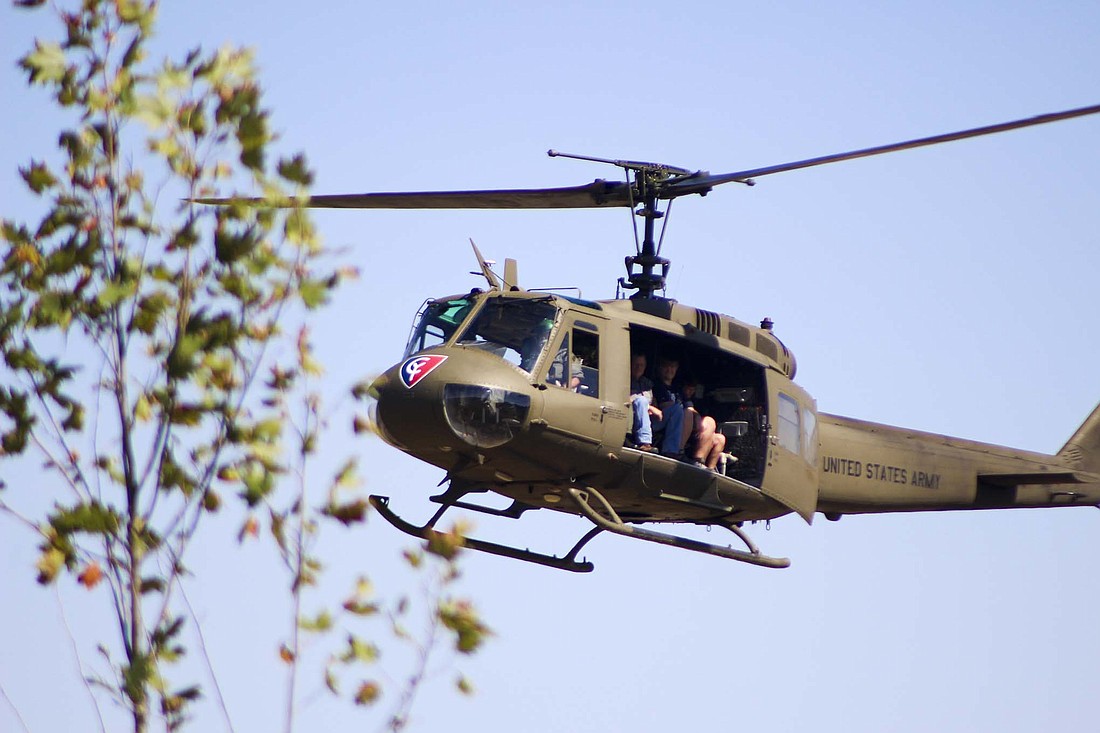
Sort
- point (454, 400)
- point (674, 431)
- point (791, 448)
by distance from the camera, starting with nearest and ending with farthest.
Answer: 1. point (454, 400)
2. point (674, 431)
3. point (791, 448)

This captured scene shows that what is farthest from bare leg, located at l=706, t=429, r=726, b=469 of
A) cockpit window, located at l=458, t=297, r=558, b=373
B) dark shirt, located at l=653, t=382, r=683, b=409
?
cockpit window, located at l=458, t=297, r=558, b=373

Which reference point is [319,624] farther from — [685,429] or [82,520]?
[685,429]

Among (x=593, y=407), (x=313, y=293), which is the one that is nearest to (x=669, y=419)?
(x=593, y=407)

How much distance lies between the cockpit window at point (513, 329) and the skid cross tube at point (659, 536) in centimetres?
170

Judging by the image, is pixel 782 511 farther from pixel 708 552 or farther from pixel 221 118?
pixel 221 118

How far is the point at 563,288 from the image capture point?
18828 millimetres

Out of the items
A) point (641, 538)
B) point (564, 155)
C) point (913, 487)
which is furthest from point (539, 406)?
point (913, 487)

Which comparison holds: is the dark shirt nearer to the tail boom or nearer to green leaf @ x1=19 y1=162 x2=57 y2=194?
the tail boom

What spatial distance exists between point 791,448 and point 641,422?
264 cm

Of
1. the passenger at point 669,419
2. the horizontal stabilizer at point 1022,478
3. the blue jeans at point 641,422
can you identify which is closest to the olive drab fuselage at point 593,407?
the blue jeans at point 641,422

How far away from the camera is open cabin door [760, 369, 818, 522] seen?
65.6ft

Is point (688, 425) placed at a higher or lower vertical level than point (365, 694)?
higher

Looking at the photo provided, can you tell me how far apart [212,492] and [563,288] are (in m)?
9.99

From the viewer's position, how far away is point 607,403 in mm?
18328
